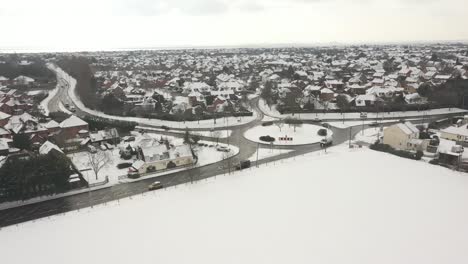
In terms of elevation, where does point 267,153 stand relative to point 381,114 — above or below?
below

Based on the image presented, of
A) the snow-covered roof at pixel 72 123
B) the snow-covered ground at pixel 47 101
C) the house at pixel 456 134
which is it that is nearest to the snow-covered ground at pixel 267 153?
the house at pixel 456 134

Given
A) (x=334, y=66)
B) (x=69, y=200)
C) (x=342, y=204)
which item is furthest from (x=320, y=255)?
(x=334, y=66)

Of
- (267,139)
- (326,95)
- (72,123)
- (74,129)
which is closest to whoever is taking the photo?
(267,139)

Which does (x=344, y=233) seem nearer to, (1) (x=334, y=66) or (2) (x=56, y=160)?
(2) (x=56, y=160)

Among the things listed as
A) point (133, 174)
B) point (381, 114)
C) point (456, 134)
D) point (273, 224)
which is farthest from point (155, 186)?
point (381, 114)

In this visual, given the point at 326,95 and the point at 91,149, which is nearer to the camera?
the point at 91,149

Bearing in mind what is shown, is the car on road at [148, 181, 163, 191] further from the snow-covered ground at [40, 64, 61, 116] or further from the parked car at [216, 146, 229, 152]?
the snow-covered ground at [40, 64, 61, 116]

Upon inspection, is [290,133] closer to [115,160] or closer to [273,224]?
[115,160]
